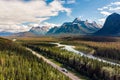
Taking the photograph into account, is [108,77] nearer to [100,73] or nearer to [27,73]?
[100,73]

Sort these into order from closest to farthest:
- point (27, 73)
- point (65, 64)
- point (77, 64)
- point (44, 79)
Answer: point (44, 79)
point (27, 73)
point (77, 64)
point (65, 64)

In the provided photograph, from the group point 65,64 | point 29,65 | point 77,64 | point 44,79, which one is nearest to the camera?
point 44,79

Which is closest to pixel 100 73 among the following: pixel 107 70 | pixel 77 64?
pixel 107 70

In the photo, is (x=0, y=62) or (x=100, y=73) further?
(x=0, y=62)

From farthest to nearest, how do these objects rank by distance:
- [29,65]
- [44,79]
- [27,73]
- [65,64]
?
[65,64], [29,65], [27,73], [44,79]

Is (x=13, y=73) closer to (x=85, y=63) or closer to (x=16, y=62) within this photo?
(x=16, y=62)

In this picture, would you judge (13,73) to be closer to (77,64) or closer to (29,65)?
(29,65)

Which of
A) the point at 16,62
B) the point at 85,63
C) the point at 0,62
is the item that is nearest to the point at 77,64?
the point at 85,63

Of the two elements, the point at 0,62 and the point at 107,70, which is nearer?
the point at 107,70
